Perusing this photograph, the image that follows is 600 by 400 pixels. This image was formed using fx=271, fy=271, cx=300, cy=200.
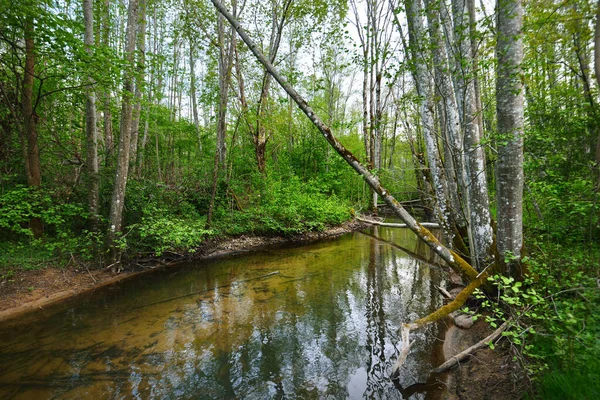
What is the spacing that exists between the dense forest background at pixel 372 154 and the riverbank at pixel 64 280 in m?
0.26

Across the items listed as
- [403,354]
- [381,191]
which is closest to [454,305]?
[403,354]

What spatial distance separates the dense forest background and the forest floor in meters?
0.31

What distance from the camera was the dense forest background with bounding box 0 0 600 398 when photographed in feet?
11.8

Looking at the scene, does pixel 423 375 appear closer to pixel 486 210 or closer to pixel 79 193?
pixel 486 210

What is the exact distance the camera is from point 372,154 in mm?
15461

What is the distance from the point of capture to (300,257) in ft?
32.9

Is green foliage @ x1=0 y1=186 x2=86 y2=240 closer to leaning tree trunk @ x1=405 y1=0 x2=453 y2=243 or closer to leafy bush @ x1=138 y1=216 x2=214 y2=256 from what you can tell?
leafy bush @ x1=138 y1=216 x2=214 y2=256

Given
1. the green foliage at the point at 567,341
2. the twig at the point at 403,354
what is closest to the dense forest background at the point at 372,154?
the green foliage at the point at 567,341

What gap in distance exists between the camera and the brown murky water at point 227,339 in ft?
12.0

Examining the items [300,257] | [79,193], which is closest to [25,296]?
[79,193]

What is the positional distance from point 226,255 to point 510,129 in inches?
365

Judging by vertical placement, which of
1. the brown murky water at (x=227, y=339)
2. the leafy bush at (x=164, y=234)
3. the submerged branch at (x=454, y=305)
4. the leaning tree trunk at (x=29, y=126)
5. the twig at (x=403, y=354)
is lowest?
the brown murky water at (x=227, y=339)

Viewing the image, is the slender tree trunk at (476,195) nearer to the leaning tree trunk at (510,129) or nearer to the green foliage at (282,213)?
the leaning tree trunk at (510,129)

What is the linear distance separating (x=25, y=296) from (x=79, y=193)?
10.8 ft
